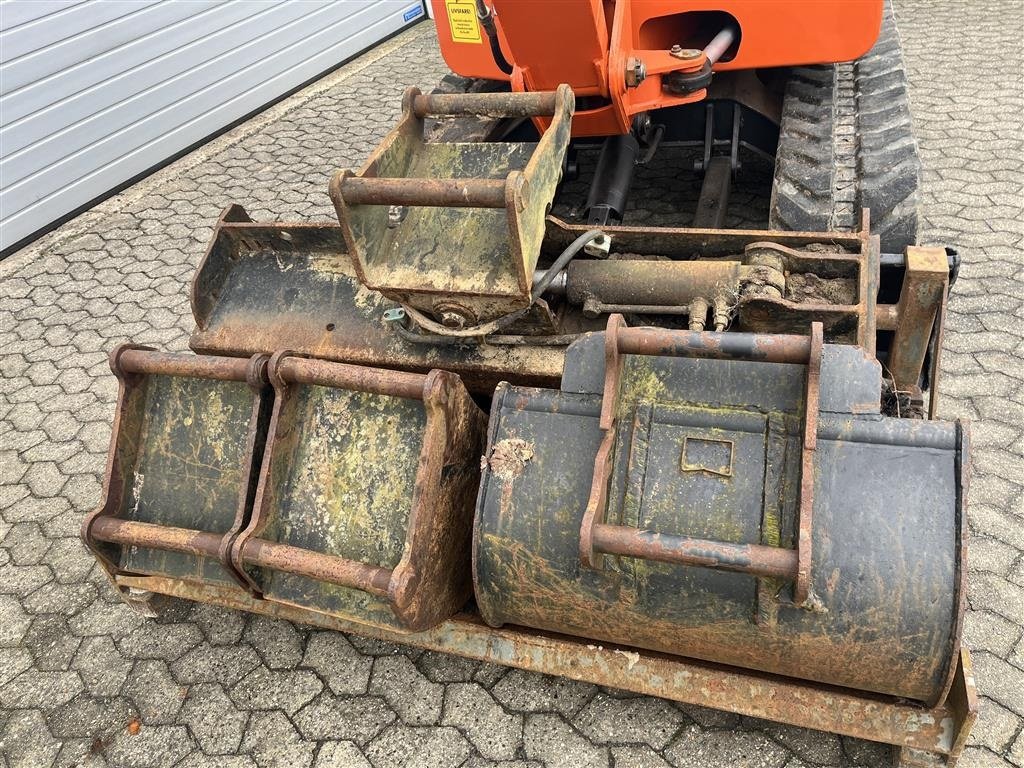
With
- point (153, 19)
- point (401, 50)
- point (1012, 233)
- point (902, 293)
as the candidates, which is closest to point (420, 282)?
point (902, 293)

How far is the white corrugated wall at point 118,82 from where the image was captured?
4.95 metres

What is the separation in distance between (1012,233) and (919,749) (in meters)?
3.13

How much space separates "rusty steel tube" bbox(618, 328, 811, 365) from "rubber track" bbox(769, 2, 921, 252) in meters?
1.26

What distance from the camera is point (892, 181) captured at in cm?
265

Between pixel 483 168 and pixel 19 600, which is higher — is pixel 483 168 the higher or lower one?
the higher one

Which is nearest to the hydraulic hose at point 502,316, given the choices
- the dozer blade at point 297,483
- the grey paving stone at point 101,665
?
the dozer blade at point 297,483

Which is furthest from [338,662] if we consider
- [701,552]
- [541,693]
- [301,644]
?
[701,552]

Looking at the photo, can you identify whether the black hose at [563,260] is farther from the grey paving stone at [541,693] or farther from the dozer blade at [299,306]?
the grey paving stone at [541,693]

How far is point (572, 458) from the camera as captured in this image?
5.81 feet

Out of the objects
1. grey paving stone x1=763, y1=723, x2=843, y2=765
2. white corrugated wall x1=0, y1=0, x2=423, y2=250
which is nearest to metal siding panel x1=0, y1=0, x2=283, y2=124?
white corrugated wall x1=0, y1=0, x2=423, y2=250

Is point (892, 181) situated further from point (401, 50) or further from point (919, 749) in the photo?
point (401, 50)

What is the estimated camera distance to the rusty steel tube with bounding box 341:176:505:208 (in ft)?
5.87

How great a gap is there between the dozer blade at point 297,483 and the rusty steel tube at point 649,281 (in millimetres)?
603

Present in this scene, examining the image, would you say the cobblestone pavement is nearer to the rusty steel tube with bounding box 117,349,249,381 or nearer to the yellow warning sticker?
the rusty steel tube with bounding box 117,349,249,381
